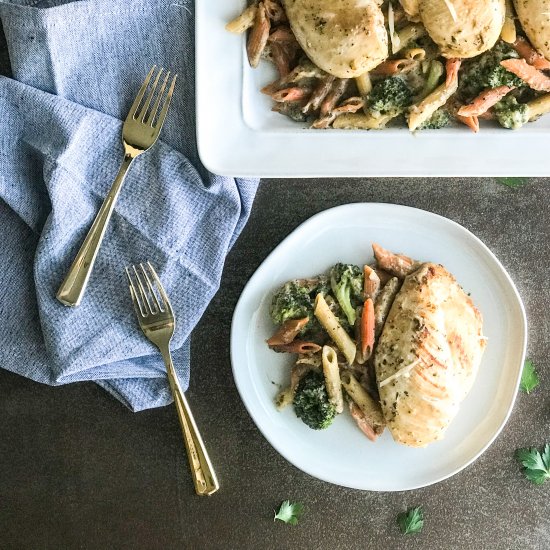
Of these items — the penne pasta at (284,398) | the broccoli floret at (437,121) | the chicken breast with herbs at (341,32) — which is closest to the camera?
the chicken breast with herbs at (341,32)

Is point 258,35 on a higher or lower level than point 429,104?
higher

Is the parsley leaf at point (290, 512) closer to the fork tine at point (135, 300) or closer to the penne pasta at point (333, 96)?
the fork tine at point (135, 300)

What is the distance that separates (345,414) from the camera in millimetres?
2484

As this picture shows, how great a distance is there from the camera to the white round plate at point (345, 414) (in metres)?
2.45

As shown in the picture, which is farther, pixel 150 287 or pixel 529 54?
pixel 150 287

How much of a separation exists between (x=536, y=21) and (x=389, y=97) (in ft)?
1.73

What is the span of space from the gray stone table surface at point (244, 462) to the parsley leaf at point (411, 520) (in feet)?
0.09

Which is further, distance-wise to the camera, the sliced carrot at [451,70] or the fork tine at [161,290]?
the fork tine at [161,290]

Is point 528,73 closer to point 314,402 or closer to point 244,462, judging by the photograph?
point 314,402

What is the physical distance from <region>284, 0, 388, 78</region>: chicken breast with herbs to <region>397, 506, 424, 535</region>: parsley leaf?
5.85ft

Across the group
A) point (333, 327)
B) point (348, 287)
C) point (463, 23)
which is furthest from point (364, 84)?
point (333, 327)

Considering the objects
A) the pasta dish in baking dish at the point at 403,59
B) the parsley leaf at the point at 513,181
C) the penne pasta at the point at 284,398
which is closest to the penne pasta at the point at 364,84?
the pasta dish in baking dish at the point at 403,59

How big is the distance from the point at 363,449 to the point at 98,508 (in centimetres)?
111

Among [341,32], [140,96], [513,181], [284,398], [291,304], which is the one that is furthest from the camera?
[513,181]
